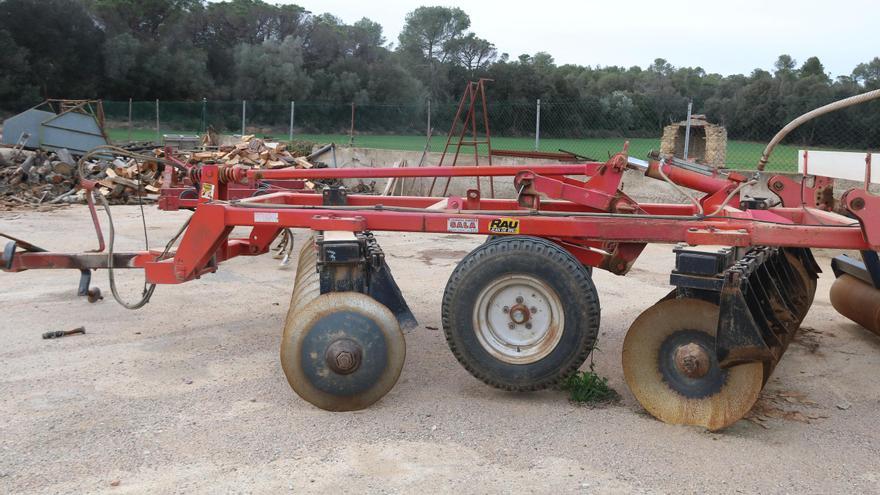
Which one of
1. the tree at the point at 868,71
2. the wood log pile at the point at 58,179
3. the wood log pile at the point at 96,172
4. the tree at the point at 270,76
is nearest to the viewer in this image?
the wood log pile at the point at 58,179

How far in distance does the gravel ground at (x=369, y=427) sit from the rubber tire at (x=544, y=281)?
0.68ft

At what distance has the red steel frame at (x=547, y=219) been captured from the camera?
14.1 feet

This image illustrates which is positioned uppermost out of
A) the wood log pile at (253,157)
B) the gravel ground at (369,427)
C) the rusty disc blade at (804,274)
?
the wood log pile at (253,157)

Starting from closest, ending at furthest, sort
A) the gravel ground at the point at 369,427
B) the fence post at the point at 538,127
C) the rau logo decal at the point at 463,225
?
1. the gravel ground at the point at 369,427
2. the rau logo decal at the point at 463,225
3. the fence post at the point at 538,127

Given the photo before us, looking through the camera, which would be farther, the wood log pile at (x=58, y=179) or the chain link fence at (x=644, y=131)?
the wood log pile at (x=58, y=179)

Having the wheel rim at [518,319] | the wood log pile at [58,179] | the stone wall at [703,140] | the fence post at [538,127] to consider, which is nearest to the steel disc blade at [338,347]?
the wheel rim at [518,319]

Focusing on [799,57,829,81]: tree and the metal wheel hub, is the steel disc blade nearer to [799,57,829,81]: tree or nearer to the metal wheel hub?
the metal wheel hub

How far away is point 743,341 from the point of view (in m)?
3.88

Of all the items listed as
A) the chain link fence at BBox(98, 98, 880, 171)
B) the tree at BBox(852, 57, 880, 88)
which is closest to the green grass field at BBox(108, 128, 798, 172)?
the chain link fence at BBox(98, 98, 880, 171)

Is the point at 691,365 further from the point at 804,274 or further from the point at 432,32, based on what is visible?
the point at 432,32

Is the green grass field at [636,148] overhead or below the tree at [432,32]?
below

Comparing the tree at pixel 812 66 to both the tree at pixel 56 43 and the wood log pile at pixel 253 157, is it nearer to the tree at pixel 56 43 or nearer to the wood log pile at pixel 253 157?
the wood log pile at pixel 253 157

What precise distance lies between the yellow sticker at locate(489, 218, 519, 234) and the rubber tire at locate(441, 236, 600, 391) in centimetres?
12

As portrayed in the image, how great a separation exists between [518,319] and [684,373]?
36.8 inches
